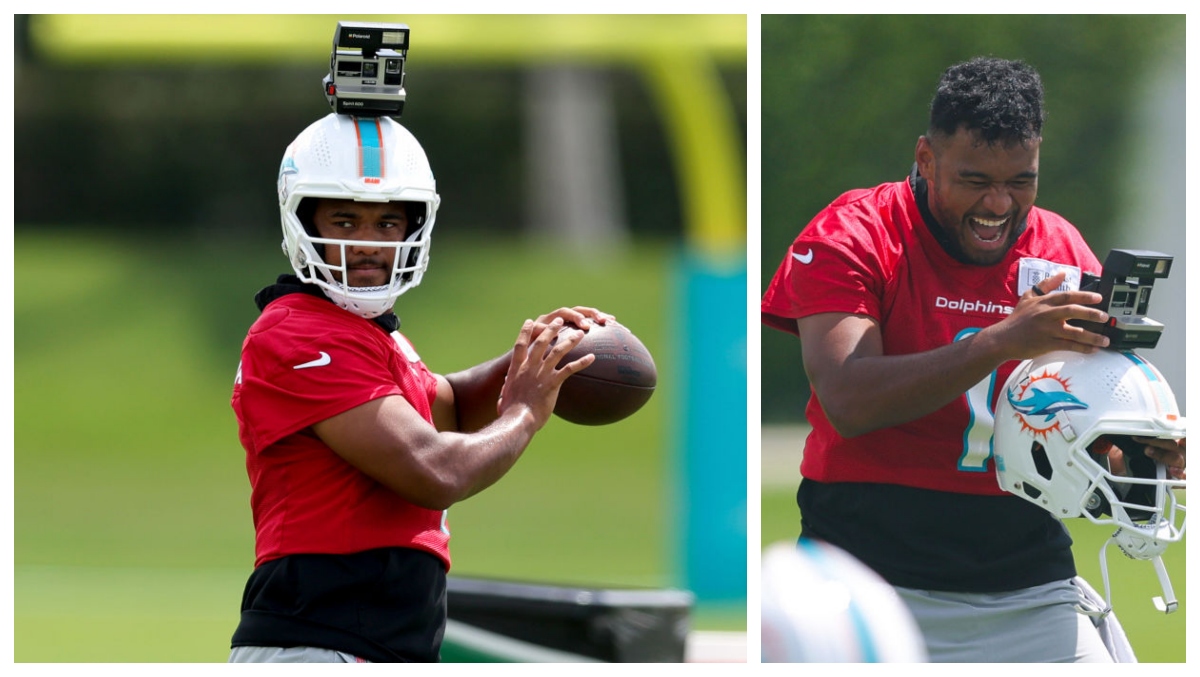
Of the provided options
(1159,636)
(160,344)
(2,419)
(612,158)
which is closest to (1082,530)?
(1159,636)

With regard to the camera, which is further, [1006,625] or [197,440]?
[197,440]

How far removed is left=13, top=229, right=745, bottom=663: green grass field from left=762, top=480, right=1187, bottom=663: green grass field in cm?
339

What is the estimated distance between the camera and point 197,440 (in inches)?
466

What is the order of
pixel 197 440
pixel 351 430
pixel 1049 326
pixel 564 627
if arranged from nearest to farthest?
pixel 351 430
pixel 1049 326
pixel 564 627
pixel 197 440

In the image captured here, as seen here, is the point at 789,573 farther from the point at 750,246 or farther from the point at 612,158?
the point at 612,158

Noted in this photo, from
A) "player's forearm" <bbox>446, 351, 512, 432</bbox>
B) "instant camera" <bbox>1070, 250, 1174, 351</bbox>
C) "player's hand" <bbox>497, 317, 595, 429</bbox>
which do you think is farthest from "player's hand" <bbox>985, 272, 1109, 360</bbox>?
"player's forearm" <bbox>446, 351, 512, 432</bbox>

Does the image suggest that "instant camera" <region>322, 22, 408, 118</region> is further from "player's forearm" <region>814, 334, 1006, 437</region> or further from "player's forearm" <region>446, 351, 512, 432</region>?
"player's forearm" <region>814, 334, 1006, 437</region>

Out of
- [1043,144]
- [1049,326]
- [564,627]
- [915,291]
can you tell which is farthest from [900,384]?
[564,627]

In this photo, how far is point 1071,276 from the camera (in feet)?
11.6

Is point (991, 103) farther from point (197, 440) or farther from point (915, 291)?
point (197, 440)

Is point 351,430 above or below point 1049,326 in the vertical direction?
below

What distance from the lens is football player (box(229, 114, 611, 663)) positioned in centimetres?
288

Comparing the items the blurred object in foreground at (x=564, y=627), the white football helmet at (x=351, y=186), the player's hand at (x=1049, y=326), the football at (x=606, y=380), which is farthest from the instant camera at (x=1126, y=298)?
the blurred object in foreground at (x=564, y=627)

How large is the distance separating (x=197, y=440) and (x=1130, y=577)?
933 cm
